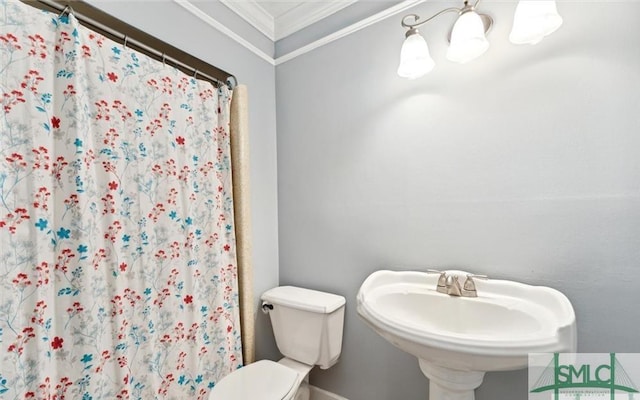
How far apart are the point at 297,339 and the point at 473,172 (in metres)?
1.19

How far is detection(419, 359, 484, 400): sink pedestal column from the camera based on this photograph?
2.75ft

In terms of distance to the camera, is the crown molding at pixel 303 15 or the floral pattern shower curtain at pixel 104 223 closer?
the floral pattern shower curtain at pixel 104 223

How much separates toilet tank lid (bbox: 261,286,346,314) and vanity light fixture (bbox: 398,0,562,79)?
3.78 feet

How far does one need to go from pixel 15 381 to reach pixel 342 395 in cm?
136

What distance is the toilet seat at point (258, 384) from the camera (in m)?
1.03

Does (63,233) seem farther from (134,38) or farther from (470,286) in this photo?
(470,286)

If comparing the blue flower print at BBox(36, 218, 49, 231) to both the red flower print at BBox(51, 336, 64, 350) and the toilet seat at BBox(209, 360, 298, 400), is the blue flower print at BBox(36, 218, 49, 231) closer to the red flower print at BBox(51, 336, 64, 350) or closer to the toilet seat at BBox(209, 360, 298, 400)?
the red flower print at BBox(51, 336, 64, 350)

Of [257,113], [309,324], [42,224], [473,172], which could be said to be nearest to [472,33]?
[473,172]

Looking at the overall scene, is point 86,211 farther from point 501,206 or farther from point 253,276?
point 501,206

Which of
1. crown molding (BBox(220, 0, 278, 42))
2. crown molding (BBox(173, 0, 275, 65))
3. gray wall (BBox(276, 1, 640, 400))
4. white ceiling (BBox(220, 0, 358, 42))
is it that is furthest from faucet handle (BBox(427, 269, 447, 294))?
crown molding (BBox(220, 0, 278, 42))

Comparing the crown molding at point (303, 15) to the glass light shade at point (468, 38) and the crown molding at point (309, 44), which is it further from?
the glass light shade at point (468, 38)

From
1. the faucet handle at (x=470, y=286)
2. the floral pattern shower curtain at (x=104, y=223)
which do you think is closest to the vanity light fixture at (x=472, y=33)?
the faucet handle at (x=470, y=286)

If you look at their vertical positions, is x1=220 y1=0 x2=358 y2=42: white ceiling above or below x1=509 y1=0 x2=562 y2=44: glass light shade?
above

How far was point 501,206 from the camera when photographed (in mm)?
1035
